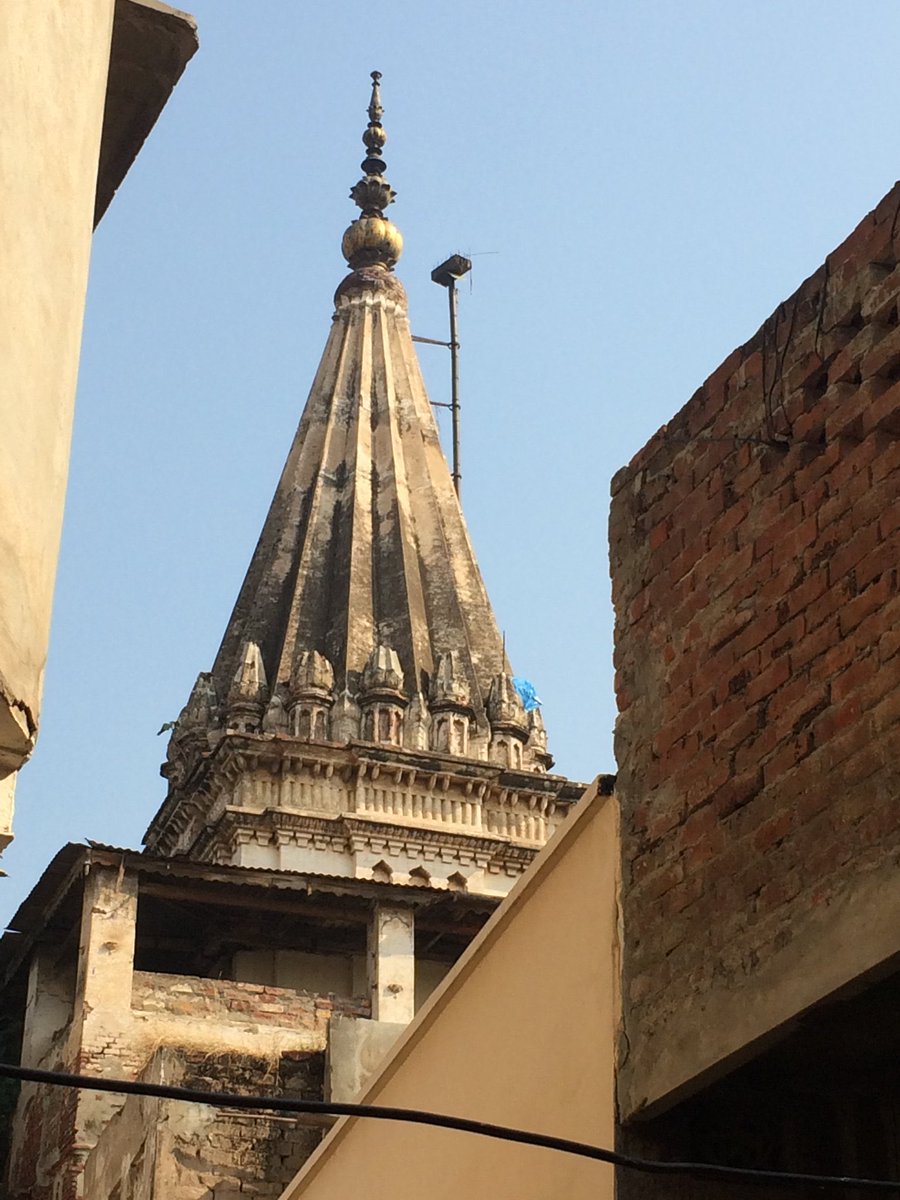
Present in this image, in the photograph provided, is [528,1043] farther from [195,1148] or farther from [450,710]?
[450,710]

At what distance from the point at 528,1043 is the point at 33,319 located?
3595 millimetres

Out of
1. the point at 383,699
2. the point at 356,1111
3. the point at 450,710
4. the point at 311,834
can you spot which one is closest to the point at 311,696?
the point at 383,699

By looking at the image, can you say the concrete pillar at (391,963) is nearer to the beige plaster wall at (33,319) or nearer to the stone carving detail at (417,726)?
the stone carving detail at (417,726)

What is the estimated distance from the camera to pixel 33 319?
4.63m

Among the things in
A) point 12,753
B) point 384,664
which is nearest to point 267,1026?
point 384,664

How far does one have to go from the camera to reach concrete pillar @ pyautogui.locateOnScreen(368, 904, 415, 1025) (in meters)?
23.2

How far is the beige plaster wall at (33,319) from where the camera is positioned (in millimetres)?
4449

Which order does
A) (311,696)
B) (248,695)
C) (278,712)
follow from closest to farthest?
1. (311,696)
2. (278,712)
3. (248,695)

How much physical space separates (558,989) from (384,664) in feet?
92.9

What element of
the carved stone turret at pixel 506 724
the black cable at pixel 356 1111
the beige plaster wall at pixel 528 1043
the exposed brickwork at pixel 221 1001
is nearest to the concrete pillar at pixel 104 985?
the exposed brickwork at pixel 221 1001

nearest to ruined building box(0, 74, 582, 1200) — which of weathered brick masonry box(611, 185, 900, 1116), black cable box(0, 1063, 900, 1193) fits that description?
weathered brick masonry box(611, 185, 900, 1116)

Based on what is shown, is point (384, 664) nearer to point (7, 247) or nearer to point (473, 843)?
point (473, 843)

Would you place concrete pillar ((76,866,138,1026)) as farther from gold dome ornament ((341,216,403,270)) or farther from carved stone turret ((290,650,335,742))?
gold dome ornament ((341,216,403,270))

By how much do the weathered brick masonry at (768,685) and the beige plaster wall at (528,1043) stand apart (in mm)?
244
